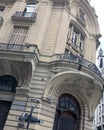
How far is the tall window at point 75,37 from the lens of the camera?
20159 mm

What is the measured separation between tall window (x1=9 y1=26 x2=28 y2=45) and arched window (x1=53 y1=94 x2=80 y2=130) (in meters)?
6.01

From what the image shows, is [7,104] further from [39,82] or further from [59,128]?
[59,128]

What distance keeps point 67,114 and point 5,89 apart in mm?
5214

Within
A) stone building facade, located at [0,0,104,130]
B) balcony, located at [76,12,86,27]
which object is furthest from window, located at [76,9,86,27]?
stone building facade, located at [0,0,104,130]

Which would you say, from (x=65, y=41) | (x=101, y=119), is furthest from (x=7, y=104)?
(x=101, y=119)

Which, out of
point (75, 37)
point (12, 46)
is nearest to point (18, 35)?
point (12, 46)

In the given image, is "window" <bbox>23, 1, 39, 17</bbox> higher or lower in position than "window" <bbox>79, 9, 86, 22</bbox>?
lower

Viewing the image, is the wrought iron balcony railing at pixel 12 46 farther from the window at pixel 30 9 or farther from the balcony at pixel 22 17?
the window at pixel 30 9

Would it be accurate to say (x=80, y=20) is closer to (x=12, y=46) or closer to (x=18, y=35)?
(x=18, y=35)

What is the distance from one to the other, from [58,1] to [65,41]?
487cm

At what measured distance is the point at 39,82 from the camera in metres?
15.0

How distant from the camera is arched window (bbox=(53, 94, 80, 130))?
15141 mm

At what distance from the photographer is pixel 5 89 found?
50.8 ft

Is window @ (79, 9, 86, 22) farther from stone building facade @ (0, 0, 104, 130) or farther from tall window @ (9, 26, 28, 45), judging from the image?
tall window @ (9, 26, 28, 45)
